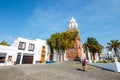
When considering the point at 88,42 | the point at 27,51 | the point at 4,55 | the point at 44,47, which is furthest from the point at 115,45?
the point at 4,55

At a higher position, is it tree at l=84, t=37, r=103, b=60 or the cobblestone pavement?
tree at l=84, t=37, r=103, b=60

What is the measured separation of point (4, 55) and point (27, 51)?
649 centimetres

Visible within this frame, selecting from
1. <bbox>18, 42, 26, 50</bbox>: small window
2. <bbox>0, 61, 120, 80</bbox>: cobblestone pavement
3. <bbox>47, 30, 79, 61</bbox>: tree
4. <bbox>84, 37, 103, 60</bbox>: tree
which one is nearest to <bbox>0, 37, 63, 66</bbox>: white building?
<bbox>18, 42, 26, 50</bbox>: small window

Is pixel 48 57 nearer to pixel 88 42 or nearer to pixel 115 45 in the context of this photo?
pixel 88 42

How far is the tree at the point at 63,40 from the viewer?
3136 cm

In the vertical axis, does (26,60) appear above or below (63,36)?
below

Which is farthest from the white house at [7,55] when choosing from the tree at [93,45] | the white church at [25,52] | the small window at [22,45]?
the tree at [93,45]

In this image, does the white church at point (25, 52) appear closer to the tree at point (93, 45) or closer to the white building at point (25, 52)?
the white building at point (25, 52)

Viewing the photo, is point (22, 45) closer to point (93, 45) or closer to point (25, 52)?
point (25, 52)

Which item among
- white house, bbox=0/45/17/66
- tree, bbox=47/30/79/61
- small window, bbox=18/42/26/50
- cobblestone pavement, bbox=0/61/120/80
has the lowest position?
cobblestone pavement, bbox=0/61/120/80

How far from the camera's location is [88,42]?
3972cm

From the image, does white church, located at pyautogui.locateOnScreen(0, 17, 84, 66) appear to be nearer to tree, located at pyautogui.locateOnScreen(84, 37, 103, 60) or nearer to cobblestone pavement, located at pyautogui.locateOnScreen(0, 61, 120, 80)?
cobblestone pavement, located at pyautogui.locateOnScreen(0, 61, 120, 80)

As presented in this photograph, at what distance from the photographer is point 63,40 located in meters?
31.5

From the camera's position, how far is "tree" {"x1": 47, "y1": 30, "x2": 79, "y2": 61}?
31.4 meters
